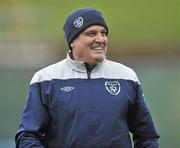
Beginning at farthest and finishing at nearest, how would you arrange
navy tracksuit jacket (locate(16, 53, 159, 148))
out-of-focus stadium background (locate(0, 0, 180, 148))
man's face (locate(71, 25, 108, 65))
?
out-of-focus stadium background (locate(0, 0, 180, 148)) < man's face (locate(71, 25, 108, 65)) < navy tracksuit jacket (locate(16, 53, 159, 148))

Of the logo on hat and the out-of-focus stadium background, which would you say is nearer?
the logo on hat

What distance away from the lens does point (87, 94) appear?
408cm

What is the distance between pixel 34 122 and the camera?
4094mm

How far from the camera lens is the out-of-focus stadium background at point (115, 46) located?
9047mm

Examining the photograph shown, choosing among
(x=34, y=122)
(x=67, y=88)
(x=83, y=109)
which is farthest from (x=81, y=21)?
(x=34, y=122)

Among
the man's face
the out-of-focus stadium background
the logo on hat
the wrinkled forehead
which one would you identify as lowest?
the out-of-focus stadium background

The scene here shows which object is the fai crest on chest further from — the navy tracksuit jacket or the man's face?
the man's face

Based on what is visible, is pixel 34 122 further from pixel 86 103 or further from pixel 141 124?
pixel 141 124

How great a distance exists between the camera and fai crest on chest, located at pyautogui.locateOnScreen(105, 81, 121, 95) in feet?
13.5

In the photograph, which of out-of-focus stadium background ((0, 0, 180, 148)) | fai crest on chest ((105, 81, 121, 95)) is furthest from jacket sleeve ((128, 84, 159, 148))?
out-of-focus stadium background ((0, 0, 180, 148))

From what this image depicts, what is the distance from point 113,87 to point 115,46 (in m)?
4.97
